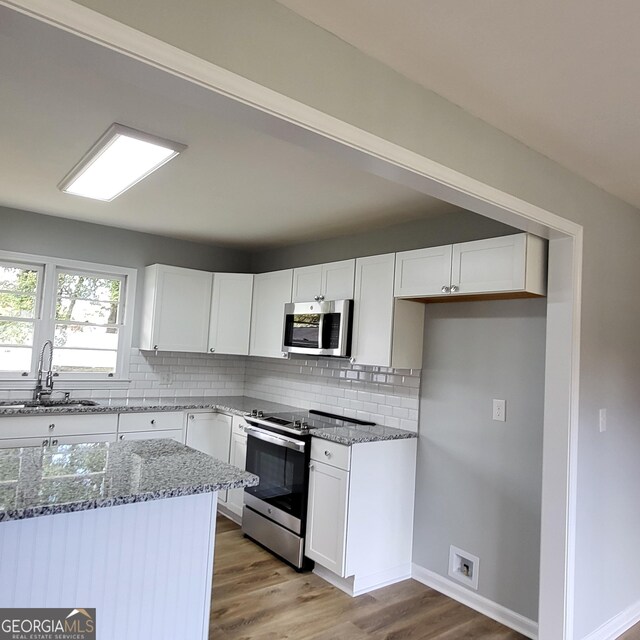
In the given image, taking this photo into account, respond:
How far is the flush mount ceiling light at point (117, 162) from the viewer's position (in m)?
2.38

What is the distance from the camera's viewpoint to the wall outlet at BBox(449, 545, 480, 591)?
3008mm

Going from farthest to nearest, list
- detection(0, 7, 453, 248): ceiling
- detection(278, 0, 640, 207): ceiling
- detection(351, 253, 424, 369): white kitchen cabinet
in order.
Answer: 1. detection(351, 253, 424, 369): white kitchen cabinet
2. detection(278, 0, 640, 207): ceiling
3. detection(0, 7, 453, 248): ceiling

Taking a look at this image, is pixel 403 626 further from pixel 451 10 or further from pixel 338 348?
pixel 451 10

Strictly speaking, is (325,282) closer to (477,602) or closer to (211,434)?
(211,434)

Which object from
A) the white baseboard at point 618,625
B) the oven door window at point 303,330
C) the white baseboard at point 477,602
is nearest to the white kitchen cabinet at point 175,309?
the oven door window at point 303,330

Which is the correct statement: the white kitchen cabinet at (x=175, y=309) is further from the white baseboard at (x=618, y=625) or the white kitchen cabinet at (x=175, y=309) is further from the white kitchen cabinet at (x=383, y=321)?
the white baseboard at (x=618, y=625)

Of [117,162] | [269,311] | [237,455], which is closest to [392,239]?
[269,311]

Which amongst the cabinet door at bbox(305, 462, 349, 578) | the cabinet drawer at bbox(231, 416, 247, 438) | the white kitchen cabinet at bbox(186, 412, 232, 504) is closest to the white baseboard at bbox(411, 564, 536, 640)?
the cabinet door at bbox(305, 462, 349, 578)

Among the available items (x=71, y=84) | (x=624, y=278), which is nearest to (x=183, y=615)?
Answer: (x=71, y=84)

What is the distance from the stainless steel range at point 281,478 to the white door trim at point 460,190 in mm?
1479

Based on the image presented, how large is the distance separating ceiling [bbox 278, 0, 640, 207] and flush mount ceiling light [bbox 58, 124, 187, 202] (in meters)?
1.20

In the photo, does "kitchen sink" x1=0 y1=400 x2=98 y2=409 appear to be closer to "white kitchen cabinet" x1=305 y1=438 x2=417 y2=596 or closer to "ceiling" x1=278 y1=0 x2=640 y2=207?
"white kitchen cabinet" x1=305 y1=438 x2=417 y2=596

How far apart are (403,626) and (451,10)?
111 inches

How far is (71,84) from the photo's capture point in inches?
77.0
